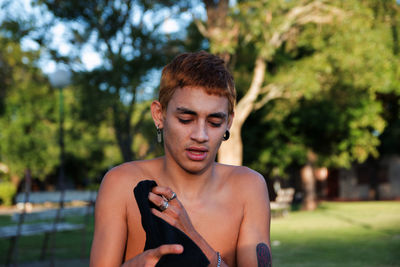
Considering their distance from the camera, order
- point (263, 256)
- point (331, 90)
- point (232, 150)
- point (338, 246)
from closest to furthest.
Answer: point (263, 256), point (338, 246), point (232, 150), point (331, 90)

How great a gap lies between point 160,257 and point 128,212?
511 mm

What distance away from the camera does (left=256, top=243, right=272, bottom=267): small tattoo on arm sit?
2137 millimetres

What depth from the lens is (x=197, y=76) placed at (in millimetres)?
2049

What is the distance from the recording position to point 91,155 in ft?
155

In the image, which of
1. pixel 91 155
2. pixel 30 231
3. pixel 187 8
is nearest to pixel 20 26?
pixel 187 8

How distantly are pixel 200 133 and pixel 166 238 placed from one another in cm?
49

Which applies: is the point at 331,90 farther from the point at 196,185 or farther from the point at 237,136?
the point at 196,185

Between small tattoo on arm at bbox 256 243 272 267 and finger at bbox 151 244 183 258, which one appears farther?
small tattoo on arm at bbox 256 243 272 267

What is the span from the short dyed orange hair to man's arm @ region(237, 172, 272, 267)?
454mm

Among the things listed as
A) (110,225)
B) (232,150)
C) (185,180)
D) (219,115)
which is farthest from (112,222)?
(232,150)

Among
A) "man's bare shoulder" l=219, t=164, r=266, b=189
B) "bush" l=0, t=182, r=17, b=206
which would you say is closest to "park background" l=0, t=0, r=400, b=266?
"man's bare shoulder" l=219, t=164, r=266, b=189

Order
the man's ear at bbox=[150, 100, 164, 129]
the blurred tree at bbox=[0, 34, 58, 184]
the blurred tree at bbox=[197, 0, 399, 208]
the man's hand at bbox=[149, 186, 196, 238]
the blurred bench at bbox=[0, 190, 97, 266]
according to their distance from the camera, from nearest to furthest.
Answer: the man's hand at bbox=[149, 186, 196, 238] → the man's ear at bbox=[150, 100, 164, 129] → the blurred bench at bbox=[0, 190, 97, 266] → the blurred tree at bbox=[197, 0, 399, 208] → the blurred tree at bbox=[0, 34, 58, 184]

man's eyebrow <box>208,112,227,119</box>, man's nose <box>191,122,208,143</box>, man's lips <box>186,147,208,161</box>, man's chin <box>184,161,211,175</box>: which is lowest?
man's chin <box>184,161,211,175</box>

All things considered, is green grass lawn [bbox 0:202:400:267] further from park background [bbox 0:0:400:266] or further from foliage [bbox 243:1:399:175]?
foliage [bbox 243:1:399:175]
